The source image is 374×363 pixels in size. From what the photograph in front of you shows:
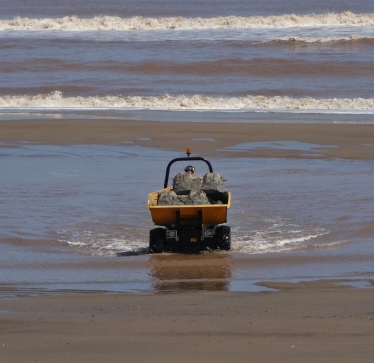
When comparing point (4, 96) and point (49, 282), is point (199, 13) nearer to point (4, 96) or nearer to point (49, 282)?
point (4, 96)

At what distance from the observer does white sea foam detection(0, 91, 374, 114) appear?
77.2 feet

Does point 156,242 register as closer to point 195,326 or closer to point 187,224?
point 187,224

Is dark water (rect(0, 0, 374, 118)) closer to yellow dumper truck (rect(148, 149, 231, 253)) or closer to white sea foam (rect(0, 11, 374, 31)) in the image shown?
white sea foam (rect(0, 11, 374, 31))

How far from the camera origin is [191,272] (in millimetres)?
8711

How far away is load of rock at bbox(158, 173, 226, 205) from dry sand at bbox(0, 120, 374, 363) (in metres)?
1.90

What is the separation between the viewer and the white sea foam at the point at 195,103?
2352 centimetres

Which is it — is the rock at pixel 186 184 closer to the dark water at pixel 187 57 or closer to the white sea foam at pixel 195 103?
the dark water at pixel 187 57

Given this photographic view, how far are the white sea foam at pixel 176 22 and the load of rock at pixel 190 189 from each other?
3373cm

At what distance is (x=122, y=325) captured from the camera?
634 cm

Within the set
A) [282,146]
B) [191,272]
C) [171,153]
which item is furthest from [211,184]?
[282,146]

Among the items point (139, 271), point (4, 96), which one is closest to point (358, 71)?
point (4, 96)

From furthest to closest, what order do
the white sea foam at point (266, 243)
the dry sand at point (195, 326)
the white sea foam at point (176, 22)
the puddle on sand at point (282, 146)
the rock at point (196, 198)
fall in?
the white sea foam at point (176, 22) → the puddle on sand at point (282, 146) → the white sea foam at point (266, 243) → the rock at point (196, 198) → the dry sand at point (195, 326)

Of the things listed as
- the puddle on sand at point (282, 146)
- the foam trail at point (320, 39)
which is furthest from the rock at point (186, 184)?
the foam trail at point (320, 39)

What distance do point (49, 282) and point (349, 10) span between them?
143 feet
